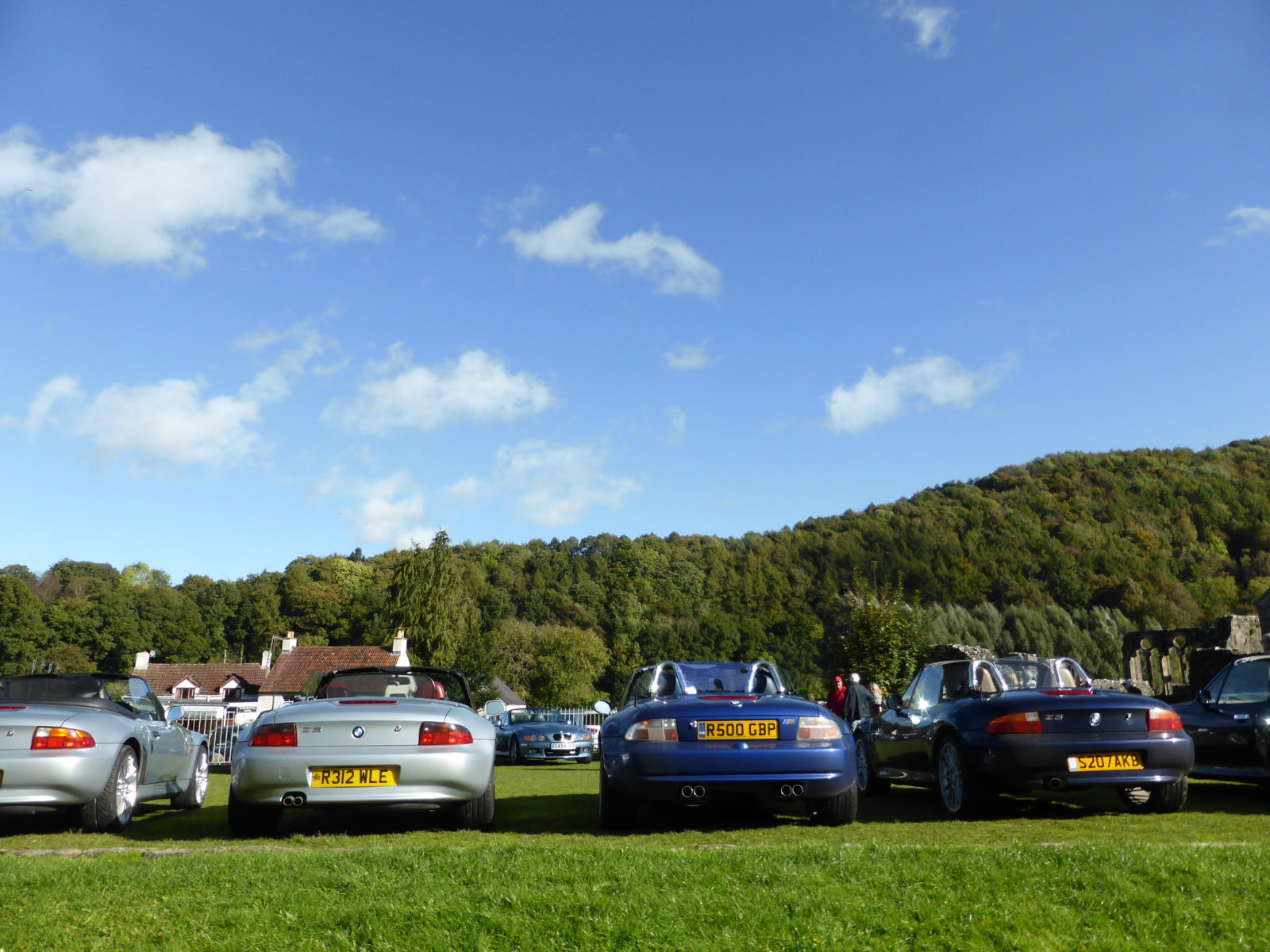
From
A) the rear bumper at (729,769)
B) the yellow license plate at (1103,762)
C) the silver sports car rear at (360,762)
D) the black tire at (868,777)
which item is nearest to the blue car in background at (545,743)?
the black tire at (868,777)

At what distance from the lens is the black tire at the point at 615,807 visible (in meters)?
7.07

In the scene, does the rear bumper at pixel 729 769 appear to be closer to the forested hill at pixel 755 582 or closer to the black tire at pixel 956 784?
the black tire at pixel 956 784

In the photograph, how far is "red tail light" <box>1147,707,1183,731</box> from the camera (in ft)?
24.4

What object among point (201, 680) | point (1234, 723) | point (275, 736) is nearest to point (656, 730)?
point (275, 736)

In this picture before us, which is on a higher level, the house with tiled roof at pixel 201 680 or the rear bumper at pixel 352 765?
the rear bumper at pixel 352 765

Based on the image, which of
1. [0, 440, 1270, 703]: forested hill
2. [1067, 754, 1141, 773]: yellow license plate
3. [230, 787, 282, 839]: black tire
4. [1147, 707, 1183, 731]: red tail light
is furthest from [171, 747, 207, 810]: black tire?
[0, 440, 1270, 703]: forested hill

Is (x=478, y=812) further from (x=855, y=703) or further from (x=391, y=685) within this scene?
(x=855, y=703)

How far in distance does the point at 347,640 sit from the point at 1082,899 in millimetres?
95688

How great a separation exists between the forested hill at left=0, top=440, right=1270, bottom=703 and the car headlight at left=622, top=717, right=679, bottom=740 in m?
55.3

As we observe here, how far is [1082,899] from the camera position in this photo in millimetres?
4328

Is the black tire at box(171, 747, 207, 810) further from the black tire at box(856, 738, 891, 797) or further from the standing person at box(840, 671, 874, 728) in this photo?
the standing person at box(840, 671, 874, 728)

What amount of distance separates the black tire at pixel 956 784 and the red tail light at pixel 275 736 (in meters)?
5.18

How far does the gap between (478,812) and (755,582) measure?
3534 inches

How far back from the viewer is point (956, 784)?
7.87 m
